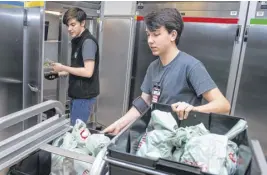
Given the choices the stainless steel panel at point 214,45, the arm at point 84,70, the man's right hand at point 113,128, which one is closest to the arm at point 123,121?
the man's right hand at point 113,128

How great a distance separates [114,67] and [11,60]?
1.30 metres

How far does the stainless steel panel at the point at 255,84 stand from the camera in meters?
2.14

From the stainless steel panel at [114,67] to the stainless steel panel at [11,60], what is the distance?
3.89 feet

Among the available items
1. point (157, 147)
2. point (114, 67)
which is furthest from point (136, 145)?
point (114, 67)

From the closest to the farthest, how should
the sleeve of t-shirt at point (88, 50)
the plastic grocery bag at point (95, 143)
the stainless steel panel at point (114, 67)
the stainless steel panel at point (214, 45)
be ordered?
the plastic grocery bag at point (95, 143) → the sleeve of t-shirt at point (88, 50) → the stainless steel panel at point (214, 45) → the stainless steel panel at point (114, 67)

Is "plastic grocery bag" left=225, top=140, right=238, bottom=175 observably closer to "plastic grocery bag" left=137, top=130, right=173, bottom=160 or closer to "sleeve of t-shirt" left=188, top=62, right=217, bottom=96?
"plastic grocery bag" left=137, top=130, right=173, bottom=160

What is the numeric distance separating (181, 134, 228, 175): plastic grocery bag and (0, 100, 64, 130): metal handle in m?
0.59

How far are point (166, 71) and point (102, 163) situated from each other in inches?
27.9

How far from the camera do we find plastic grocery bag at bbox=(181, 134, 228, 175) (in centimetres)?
61

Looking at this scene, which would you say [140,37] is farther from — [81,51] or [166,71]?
[166,71]

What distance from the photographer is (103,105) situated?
339 centimetres

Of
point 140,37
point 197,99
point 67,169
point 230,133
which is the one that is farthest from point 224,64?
point 67,169

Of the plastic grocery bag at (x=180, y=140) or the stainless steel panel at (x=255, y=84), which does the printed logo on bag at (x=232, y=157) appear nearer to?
the plastic grocery bag at (x=180, y=140)

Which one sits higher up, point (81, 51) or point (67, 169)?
point (81, 51)
